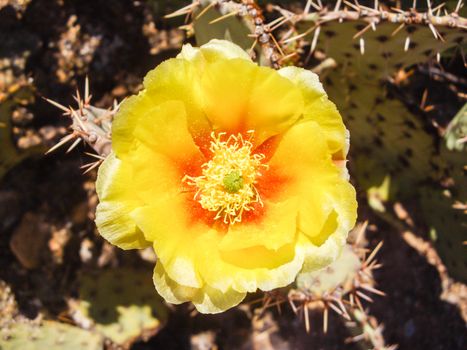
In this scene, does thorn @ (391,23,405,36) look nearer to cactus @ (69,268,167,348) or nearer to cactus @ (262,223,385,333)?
cactus @ (262,223,385,333)

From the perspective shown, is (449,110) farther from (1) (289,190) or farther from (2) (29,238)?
(2) (29,238)

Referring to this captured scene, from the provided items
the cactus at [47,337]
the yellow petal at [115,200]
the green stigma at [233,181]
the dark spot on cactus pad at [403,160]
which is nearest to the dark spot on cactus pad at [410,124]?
the dark spot on cactus pad at [403,160]

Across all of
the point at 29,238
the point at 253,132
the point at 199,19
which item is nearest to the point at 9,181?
the point at 29,238

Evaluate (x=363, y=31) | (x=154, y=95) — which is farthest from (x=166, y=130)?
(x=363, y=31)

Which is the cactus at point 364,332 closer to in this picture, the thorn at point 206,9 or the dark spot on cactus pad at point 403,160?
the dark spot on cactus pad at point 403,160

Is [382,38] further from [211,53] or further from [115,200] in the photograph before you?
[115,200]

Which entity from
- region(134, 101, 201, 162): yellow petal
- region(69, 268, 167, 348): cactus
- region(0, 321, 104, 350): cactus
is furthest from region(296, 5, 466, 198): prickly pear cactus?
region(0, 321, 104, 350): cactus
